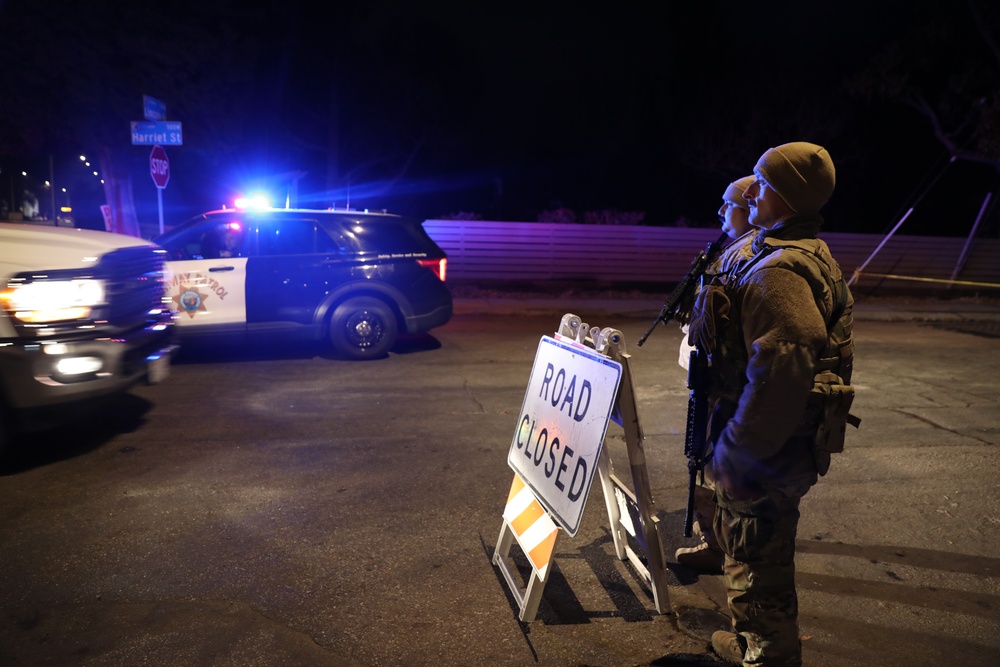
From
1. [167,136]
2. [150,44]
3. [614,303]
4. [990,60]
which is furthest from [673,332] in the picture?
[990,60]

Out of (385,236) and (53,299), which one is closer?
(53,299)

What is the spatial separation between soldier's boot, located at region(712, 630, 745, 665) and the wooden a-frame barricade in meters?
0.34

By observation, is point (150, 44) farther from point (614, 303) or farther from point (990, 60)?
point (990, 60)

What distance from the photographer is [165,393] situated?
692cm

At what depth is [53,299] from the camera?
4.75 m

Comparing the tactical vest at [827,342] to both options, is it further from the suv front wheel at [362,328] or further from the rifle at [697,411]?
the suv front wheel at [362,328]

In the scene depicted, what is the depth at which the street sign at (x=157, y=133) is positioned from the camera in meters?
13.0

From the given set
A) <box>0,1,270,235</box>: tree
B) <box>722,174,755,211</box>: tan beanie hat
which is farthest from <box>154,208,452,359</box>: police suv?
<box>0,1,270,235</box>: tree

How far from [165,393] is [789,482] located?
6.09 metres

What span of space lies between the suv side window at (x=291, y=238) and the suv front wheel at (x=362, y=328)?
2.31 ft

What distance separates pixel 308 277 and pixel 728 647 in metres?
6.66

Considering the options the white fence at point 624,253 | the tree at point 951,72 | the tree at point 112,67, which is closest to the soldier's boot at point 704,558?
the white fence at point 624,253

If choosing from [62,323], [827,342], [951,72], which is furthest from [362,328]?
[951,72]

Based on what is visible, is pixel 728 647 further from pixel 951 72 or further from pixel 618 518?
pixel 951 72
